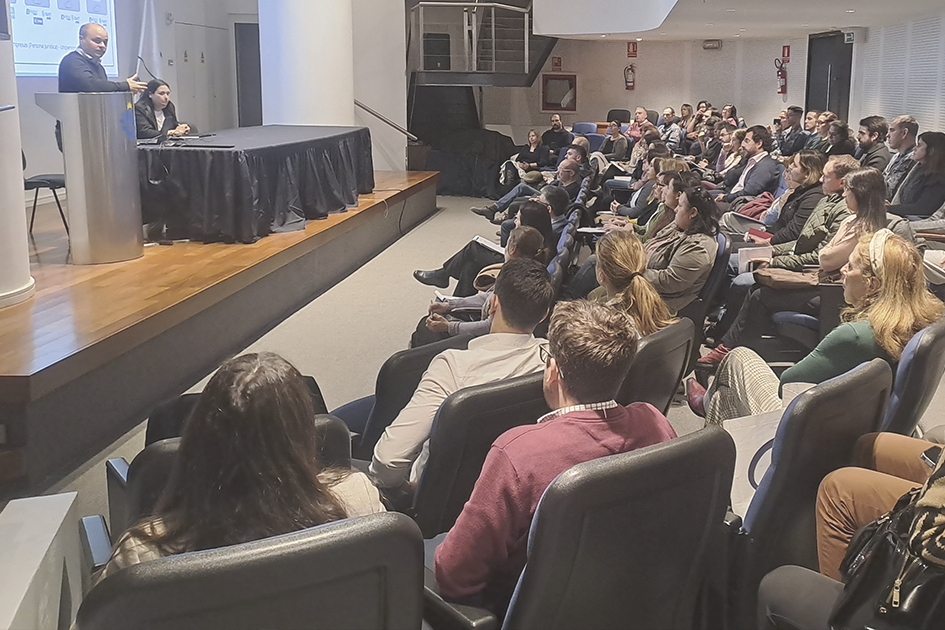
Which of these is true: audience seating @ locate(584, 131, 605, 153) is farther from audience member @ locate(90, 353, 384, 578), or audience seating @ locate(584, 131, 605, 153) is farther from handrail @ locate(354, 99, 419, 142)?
audience member @ locate(90, 353, 384, 578)

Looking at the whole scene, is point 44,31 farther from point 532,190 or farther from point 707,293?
point 707,293

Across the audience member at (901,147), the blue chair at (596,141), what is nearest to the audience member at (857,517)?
the audience member at (901,147)

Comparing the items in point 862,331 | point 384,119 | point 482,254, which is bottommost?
point 482,254

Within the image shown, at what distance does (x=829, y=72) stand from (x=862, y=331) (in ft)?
39.8

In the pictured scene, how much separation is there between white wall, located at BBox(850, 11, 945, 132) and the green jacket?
520 centimetres

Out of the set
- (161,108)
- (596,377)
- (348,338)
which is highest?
(161,108)

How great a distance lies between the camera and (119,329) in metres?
3.92

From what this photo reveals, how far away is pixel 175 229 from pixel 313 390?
382cm

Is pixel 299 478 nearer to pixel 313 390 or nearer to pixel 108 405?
pixel 313 390

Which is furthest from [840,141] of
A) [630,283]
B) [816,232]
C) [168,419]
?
[168,419]

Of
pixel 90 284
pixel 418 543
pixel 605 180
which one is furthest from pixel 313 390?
pixel 605 180

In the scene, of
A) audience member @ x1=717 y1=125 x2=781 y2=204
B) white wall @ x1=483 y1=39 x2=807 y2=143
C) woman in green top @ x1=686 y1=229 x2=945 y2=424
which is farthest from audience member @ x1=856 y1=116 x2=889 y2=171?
white wall @ x1=483 y1=39 x2=807 y2=143

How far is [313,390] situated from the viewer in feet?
9.15

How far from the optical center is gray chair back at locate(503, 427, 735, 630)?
1.53m
